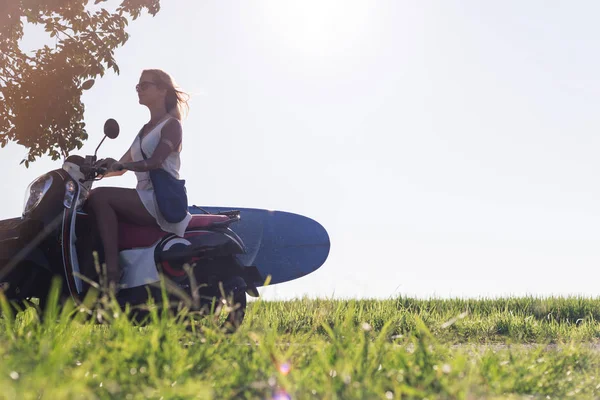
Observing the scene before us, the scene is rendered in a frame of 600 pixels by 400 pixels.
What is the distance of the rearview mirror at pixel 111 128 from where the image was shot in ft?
16.8

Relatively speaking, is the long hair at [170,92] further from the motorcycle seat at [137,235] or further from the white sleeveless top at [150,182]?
the motorcycle seat at [137,235]

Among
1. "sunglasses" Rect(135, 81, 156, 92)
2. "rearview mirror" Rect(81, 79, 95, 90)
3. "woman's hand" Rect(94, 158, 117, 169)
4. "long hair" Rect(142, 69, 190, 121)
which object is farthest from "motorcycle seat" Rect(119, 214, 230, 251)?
"rearview mirror" Rect(81, 79, 95, 90)

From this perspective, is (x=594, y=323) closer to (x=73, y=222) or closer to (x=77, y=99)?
(x=73, y=222)

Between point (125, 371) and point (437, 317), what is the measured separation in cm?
514

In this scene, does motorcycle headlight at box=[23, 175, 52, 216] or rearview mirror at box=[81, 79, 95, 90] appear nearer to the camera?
motorcycle headlight at box=[23, 175, 52, 216]

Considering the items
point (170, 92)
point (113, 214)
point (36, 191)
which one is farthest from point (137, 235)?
point (170, 92)

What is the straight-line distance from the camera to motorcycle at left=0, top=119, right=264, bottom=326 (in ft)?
17.0

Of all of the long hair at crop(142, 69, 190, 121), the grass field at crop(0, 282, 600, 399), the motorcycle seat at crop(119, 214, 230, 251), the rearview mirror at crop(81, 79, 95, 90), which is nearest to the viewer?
the grass field at crop(0, 282, 600, 399)

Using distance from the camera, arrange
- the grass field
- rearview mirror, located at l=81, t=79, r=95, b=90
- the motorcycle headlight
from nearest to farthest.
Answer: the grass field
the motorcycle headlight
rearview mirror, located at l=81, t=79, r=95, b=90

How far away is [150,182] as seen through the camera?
5.35 metres

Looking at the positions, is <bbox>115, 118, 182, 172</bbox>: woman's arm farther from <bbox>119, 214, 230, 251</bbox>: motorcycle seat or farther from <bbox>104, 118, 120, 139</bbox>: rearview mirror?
<bbox>119, 214, 230, 251</bbox>: motorcycle seat

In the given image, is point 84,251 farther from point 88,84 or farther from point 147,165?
point 88,84

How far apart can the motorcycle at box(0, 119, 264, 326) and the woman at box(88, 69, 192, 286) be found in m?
0.11

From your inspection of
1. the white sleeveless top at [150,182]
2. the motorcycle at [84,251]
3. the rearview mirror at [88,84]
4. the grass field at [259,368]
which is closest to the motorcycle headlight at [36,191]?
the motorcycle at [84,251]
